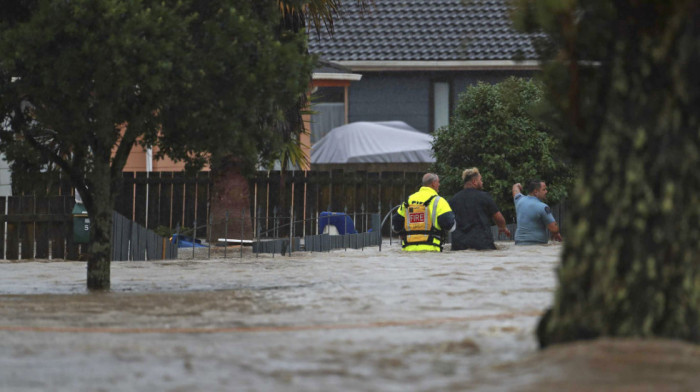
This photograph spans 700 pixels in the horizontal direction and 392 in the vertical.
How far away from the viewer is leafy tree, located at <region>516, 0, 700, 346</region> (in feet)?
20.2

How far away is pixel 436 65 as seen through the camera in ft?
103

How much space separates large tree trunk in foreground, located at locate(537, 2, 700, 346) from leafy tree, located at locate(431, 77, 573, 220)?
1780 centimetres

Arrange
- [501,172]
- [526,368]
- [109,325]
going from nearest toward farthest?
[526,368] → [109,325] → [501,172]

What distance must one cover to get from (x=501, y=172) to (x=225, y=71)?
43.5ft

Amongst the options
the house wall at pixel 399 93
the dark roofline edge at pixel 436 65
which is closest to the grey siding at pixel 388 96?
the house wall at pixel 399 93

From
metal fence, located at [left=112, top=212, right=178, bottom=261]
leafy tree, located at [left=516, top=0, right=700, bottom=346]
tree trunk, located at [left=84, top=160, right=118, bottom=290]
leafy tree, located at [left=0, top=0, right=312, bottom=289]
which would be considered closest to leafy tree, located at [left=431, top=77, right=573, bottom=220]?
metal fence, located at [left=112, top=212, right=178, bottom=261]

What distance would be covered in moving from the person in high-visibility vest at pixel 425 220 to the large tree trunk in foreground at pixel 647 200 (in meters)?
11.8

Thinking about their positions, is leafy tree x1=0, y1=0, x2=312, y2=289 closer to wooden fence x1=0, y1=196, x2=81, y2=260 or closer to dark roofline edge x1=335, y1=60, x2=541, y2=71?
wooden fence x1=0, y1=196, x2=81, y2=260

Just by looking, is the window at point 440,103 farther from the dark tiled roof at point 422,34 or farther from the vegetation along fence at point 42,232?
the vegetation along fence at point 42,232

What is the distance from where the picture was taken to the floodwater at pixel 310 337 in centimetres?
582

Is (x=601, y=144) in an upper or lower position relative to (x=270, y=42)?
lower

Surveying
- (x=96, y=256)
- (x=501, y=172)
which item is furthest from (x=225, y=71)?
(x=501, y=172)

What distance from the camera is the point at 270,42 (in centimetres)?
1194

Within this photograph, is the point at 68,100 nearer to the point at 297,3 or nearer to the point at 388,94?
the point at 297,3
